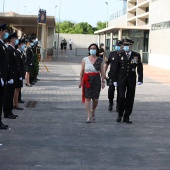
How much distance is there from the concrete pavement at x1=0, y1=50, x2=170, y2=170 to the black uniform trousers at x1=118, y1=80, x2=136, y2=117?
34 cm

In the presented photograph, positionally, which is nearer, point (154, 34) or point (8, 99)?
point (8, 99)

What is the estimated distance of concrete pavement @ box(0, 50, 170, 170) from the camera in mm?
6453

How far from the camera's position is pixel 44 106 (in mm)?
12328

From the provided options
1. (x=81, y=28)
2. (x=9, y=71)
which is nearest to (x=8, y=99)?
(x=9, y=71)

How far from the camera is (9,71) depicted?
9.41m

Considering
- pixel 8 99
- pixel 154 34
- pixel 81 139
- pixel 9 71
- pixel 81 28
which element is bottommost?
pixel 81 139

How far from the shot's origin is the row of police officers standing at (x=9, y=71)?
8.50m

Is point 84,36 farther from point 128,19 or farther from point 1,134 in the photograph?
point 1,134

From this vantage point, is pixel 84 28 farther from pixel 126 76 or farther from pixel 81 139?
pixel 81 139

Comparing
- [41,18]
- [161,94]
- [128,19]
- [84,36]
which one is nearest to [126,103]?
[161,94]

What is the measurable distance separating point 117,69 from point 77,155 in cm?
357

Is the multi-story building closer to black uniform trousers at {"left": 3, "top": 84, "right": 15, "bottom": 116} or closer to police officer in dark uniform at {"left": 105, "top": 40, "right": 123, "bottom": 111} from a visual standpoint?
police officer in dark uniform at {"left": 105, "top": 40, "right": 123, "bottom": 111}

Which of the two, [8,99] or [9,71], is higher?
[9,71]

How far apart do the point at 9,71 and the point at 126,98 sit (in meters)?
2.62
